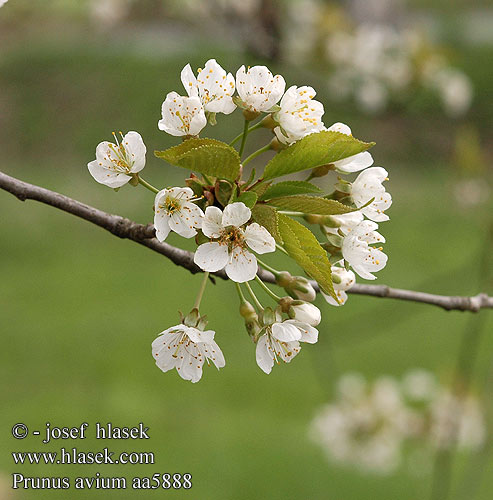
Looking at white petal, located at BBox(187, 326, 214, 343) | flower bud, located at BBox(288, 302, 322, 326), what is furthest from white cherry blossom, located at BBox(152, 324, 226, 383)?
flower bud, located at BBox(288, 302, 322, 326)

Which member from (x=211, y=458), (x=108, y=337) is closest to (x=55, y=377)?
(x=108, y=337)

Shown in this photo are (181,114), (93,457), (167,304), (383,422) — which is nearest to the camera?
(181,114)

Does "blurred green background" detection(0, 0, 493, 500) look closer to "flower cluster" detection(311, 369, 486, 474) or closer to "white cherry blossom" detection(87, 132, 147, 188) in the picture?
"flower cluster" detection(311, 369, 486, 474)

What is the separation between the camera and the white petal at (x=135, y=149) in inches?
33.9

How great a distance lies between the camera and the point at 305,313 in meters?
0.86

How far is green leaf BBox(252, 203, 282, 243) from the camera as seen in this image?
0.75 meters

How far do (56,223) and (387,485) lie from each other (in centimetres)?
425

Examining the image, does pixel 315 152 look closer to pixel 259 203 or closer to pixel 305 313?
pixel 259 203

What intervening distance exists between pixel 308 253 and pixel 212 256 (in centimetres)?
11

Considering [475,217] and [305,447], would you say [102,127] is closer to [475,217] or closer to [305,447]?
[475,217]

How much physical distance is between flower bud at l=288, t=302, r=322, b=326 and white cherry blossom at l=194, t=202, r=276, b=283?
0.10 metres

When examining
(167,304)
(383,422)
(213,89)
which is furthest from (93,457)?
(167,304)

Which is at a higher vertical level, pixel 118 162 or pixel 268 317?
pixel 118 162

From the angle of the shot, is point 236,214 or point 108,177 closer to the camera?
point 236,214
